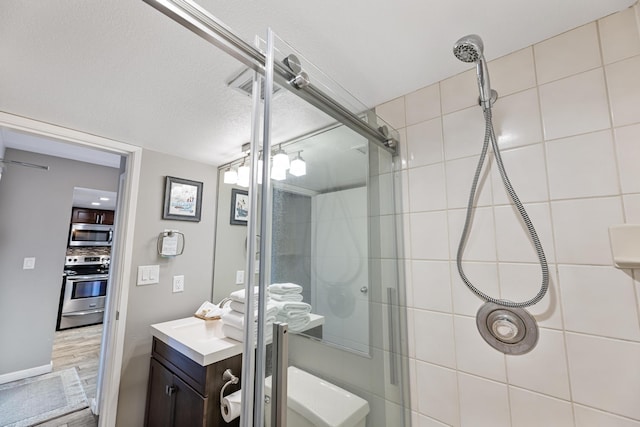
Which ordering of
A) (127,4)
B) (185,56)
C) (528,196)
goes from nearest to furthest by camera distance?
(127,4)
(528,196)
(185,56)

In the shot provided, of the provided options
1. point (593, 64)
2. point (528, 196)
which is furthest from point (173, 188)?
point (593, 64)

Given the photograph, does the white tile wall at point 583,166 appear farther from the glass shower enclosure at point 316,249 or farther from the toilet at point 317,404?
the toilet at point 317,404

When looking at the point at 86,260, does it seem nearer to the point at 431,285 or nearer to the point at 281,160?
the point at 281,160

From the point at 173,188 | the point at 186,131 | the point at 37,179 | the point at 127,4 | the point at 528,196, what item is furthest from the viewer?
the point at 37,179

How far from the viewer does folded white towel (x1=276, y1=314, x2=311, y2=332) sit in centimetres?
66

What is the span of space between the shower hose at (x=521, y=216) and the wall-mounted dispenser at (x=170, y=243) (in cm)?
192

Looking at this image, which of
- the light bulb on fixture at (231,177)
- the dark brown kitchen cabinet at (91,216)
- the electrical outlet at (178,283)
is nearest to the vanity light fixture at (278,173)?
the light bulb on fixture at (231,177)

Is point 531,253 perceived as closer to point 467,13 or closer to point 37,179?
point 467,13

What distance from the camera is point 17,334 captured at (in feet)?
7.71

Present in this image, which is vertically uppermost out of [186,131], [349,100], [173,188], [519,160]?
[186,131]

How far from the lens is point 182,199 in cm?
201

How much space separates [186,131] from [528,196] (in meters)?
1.81

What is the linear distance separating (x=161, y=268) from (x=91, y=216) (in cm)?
387

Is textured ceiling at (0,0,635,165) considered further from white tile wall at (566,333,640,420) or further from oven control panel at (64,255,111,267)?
oven control panel at (64,255,111,267)
